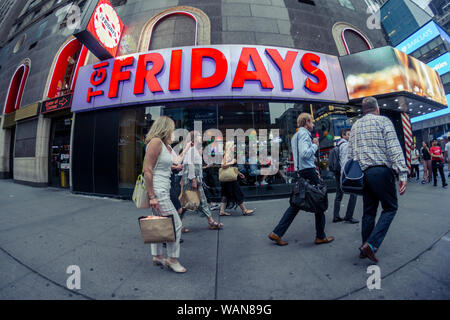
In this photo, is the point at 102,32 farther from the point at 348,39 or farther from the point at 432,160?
the point at 432,160

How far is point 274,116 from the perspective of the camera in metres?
6.66

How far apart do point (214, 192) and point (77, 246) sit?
383 cm

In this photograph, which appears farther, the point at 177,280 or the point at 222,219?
the point at 222,219

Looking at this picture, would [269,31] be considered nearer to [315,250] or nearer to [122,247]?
[315,250]

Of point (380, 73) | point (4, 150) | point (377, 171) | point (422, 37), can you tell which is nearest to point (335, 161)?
point (377, 171)

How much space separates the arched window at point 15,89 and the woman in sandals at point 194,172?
1428cm

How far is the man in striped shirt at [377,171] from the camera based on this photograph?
2.15 meters

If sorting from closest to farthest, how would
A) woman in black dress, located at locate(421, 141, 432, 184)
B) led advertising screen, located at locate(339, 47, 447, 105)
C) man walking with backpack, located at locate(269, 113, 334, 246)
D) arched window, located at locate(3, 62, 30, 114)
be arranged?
man walking with backpack, located at locate(269, 113, 334, 246)
led advertising screen, located at locate(339, 47, 447, 105)
woman in black dress, located at locate(421, 141, 432, 184)
arched window, located at locate(3, 62, 30, 114)

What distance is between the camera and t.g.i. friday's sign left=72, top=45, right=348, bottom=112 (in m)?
6.20

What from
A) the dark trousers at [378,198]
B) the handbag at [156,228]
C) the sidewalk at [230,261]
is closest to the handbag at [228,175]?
the sidewalk at [230,261]

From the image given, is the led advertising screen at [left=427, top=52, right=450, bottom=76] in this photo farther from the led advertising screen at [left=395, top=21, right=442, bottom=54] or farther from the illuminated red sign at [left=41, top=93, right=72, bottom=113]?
the illuminated red sign at [left=41, top=93, right=72, bottom=113]

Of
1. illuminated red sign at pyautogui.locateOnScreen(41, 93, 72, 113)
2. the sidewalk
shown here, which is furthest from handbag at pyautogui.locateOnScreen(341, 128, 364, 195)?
illuminated red sign at pyautogui.locateOnScreen(41, 93, 72, 113)

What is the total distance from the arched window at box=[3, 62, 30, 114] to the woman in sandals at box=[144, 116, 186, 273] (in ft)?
49.4
